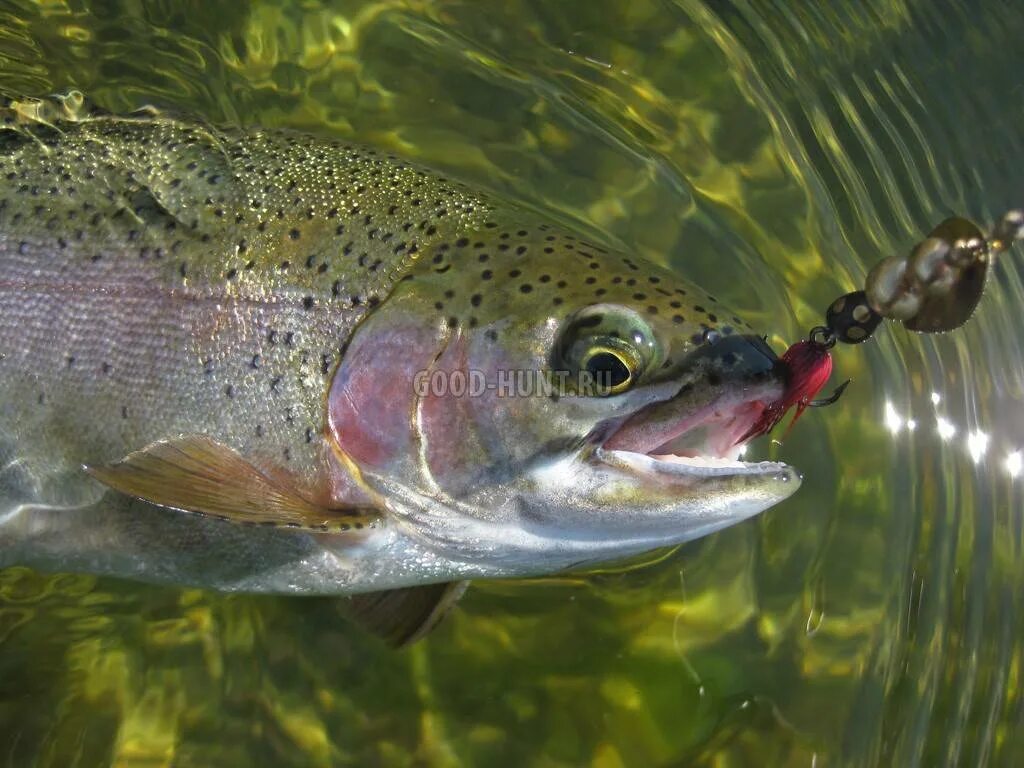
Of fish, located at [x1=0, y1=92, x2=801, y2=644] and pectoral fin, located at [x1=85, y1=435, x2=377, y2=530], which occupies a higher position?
fish, located at [x1=0, y1=92, x2=801, y2=644]

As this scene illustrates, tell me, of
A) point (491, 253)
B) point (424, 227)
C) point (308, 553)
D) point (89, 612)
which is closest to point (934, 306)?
point (491, 253)

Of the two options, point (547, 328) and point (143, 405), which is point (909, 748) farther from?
point (143, 405)

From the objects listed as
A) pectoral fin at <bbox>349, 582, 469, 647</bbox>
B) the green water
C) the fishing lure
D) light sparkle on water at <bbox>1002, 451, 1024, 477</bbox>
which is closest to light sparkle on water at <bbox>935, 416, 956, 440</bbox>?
the green water

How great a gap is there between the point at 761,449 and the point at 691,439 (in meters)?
1.49

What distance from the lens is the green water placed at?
3.47m

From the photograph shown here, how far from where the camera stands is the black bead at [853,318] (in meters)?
2.29

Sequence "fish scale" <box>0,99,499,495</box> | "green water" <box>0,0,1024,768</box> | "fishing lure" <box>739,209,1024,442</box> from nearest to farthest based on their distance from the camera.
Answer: "fishing lure" <box>739,209,1024,442</box> < "fish scale" <box>0,99,499,495</box> < "green water" <box>0,0,1024,768</box>

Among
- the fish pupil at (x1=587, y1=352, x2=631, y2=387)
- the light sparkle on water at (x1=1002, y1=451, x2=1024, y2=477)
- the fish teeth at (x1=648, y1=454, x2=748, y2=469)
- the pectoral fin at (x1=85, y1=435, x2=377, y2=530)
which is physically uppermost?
the light sparkle on water at (x1=1002, y1=451, x2=1024, y2=477)

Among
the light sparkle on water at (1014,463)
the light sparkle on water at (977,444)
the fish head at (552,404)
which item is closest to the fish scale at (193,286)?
the fish head at (552,404)

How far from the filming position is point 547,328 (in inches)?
90.0

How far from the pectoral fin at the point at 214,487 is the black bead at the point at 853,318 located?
1.35 m

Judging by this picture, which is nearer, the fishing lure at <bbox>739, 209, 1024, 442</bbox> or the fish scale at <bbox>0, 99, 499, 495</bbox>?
the fishing lure at <bbox>739, 209, 1024, 442</bbox>

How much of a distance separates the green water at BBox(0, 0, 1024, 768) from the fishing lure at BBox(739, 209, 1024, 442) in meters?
1.56

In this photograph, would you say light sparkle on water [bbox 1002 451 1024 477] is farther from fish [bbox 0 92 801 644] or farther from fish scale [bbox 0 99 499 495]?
fish scale [bbox 0 99 499 495]
